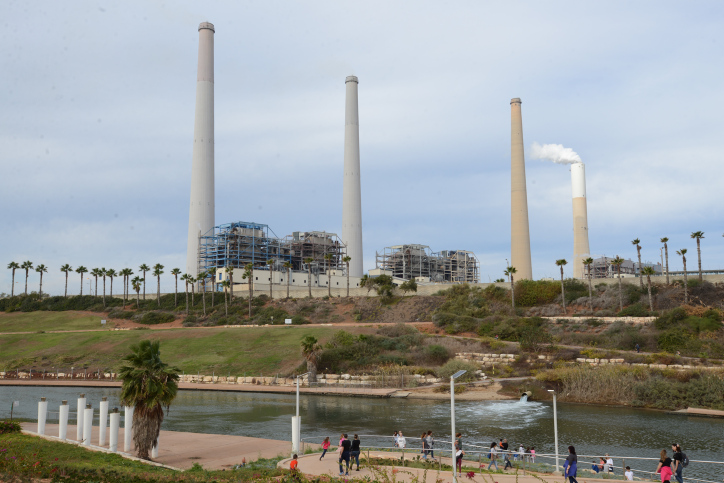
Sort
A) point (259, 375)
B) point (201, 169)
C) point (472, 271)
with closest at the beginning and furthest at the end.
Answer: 1. point (259, 375)
2. point (201, 169)
3. point (472, 271)

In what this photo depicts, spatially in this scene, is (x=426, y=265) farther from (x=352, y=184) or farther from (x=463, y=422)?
(x=463, y=422)

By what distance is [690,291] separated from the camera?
7681cm

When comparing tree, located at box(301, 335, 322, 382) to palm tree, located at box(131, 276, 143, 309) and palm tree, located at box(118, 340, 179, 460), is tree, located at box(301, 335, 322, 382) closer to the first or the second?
palm tree, located at box(118, 340, 179, 460)

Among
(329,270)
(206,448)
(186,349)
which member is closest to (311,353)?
(186,349)

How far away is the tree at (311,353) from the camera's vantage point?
194ft

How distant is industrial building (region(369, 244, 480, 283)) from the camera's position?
13975 cm

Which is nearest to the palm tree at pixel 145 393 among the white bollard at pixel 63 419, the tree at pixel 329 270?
the white bollard at pixel 63 419

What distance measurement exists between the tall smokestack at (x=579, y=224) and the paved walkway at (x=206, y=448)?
92.8 metres

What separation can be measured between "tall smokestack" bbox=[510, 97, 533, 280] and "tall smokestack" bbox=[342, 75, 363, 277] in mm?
36039

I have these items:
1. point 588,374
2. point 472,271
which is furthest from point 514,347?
point 472,271

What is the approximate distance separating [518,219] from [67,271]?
92.7 metres

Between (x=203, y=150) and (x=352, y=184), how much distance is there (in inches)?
1196

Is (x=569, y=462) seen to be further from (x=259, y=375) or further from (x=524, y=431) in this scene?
(x=259, y=375)

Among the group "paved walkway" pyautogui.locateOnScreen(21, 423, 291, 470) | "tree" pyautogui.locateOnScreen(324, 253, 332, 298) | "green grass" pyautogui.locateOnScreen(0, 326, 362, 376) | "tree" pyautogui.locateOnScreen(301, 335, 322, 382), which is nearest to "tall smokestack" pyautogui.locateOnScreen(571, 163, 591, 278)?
"tree" pyautogui.locateOnScreen(324, 253, 332, 298)
